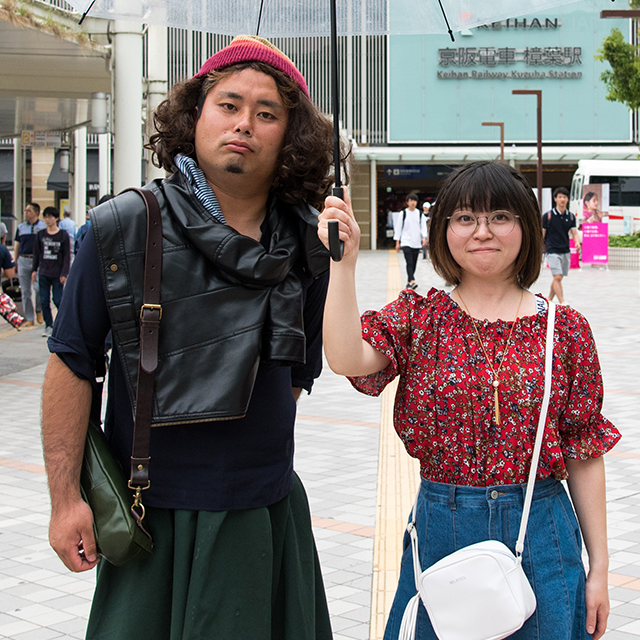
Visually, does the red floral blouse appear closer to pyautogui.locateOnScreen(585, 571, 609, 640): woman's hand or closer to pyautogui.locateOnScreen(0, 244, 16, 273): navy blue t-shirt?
pyautogui.locateOnScreen(585, 571, 609, 640): woman's hand

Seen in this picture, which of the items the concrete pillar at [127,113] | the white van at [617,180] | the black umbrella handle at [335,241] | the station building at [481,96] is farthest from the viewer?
the station building at [481,96]

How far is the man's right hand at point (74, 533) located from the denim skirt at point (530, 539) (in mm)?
727

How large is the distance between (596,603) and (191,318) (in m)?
1.12

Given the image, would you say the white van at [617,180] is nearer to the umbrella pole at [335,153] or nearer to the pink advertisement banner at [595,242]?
the pink advertisement banner at [595,242]

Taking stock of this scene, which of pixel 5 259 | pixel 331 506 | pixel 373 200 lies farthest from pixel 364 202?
pixel 331 506

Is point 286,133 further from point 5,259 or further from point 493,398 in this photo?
point 5,259

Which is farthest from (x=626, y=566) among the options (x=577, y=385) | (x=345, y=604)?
(x=577, y=385)

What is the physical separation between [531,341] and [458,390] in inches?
8.4

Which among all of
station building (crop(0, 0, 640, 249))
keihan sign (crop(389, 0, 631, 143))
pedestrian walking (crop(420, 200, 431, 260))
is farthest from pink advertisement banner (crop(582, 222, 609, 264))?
keihan sign (crop(389, 0, 631, 143))

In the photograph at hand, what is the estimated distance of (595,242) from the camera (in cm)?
2577

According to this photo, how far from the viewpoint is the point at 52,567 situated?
13.4ft

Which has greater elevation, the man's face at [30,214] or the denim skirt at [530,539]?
the man's face at [30,214]

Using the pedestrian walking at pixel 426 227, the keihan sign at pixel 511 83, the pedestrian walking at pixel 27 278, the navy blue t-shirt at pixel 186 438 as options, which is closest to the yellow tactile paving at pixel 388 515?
the pedestrian walking at pixel 426 227

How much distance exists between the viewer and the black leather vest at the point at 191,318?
5.98ft
